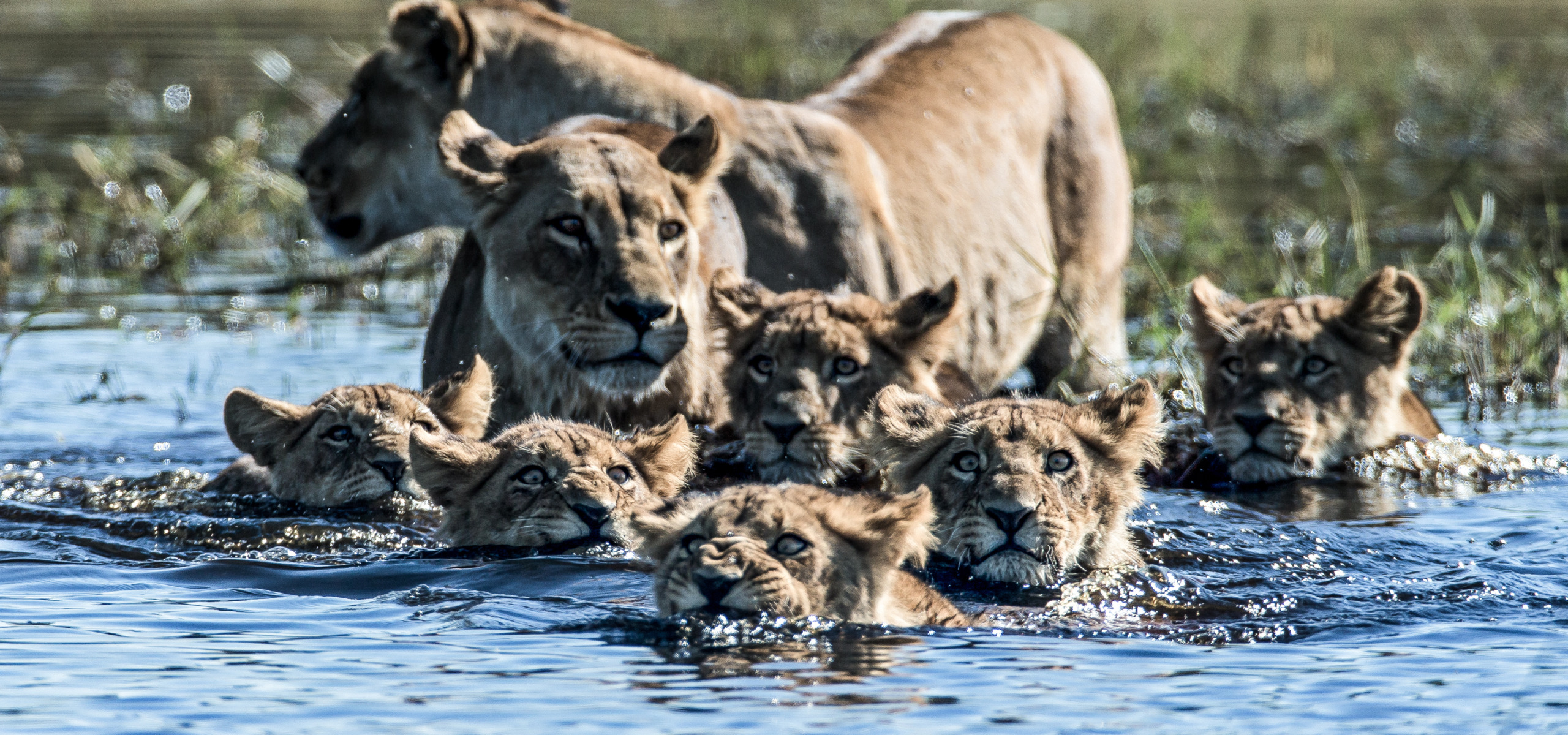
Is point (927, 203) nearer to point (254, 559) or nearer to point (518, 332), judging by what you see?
point (518, 332)

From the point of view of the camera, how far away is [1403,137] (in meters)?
16.5

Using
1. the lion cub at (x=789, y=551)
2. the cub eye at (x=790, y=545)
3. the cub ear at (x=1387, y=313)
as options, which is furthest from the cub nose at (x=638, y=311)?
the cub ear at (x=1387, y=313)

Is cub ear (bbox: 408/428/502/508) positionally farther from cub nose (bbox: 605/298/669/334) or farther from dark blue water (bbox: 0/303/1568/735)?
cub nose (bbox: 605/298/669/334)

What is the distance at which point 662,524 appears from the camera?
486 centimetres

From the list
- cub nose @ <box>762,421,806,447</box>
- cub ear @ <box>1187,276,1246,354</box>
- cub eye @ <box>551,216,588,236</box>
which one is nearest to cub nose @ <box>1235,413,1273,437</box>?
cub ear @ <box>1187,276,1246,354</box>

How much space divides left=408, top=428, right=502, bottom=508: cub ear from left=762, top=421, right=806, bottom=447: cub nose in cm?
81

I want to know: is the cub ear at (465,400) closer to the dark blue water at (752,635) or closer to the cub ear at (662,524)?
the dark blue water at (752,635)

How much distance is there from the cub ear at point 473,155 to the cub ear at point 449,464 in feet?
3.29

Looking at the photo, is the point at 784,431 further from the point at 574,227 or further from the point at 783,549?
the point at 783,549

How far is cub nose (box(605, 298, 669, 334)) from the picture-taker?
243 inches

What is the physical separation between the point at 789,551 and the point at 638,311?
1.64 metres

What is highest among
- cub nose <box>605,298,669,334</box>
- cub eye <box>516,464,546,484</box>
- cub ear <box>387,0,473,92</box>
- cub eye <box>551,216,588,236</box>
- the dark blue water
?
cub ear <box>387,0,473,92</box>

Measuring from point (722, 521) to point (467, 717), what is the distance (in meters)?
0.77

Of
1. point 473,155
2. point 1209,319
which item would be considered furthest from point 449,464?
point 1209,319
